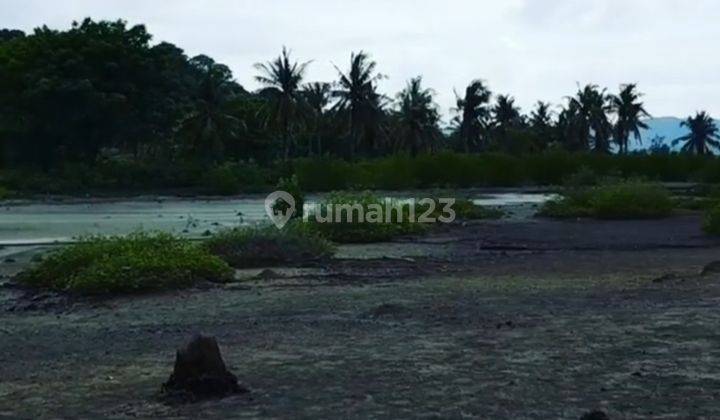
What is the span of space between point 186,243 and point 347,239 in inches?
317

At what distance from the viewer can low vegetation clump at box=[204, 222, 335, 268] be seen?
17.1 m

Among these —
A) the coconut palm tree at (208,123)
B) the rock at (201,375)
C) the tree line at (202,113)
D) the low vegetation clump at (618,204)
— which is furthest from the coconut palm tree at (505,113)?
the rock at (201,375)

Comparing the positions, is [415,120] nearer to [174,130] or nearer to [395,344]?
[174,130]

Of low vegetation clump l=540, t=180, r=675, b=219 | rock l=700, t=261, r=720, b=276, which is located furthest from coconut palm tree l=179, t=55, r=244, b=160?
rock l=700, t=261, r=720, b=276

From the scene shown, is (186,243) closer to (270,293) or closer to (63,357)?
(270,293)

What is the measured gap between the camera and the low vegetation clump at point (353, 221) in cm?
2272

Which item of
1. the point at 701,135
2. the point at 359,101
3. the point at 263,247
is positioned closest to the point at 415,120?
the point at 359,101

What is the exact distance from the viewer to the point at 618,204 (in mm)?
32500

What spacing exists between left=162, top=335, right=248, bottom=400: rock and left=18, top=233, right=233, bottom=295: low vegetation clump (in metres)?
6.66

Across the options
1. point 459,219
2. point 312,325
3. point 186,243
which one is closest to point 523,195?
point 459,219

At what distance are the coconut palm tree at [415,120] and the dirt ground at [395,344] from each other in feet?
200

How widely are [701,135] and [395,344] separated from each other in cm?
10031

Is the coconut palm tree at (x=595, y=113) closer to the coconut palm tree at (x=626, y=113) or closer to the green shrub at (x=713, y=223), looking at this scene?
the coconut palm tree at (x=626, y=113)

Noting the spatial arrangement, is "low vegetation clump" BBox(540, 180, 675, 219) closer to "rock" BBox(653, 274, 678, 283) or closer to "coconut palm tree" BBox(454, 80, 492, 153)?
"rock" BBox(653, 274, 678, 283)
